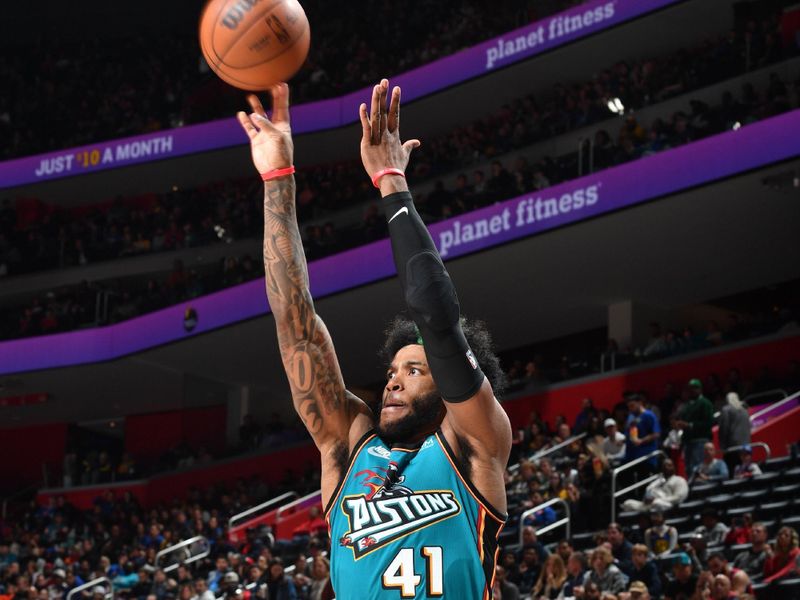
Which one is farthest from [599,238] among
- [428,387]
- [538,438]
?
[428,387]

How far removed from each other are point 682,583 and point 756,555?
3.17 ft

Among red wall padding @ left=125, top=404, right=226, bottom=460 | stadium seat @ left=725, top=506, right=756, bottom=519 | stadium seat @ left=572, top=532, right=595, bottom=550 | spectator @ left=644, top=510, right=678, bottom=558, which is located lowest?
spectator @ left=644, top=510, right=678, bottom=558

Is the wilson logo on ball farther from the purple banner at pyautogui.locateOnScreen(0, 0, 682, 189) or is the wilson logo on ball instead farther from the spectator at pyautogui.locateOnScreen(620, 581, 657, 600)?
the purple banner at pyautogui.locateOnScreen(0, 0, 682, 189)

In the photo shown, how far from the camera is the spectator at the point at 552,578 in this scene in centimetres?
1125

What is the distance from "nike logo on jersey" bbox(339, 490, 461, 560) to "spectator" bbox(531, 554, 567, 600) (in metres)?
8.34

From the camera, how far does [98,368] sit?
26.6 m

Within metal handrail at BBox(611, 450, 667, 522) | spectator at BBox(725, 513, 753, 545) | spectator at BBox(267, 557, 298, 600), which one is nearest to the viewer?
spectator at BBox(725, 513, 753, 545)

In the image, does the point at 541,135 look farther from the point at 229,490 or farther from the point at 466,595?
the point at 466,595

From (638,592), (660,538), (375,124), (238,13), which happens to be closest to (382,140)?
(375,124)

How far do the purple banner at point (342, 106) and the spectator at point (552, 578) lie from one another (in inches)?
534

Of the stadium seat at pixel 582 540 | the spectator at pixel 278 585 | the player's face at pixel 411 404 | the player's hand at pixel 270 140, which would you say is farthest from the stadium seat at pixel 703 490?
the player's face at pixel 411 404

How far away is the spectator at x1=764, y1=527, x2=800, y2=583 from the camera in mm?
10266

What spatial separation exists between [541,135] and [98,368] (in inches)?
429

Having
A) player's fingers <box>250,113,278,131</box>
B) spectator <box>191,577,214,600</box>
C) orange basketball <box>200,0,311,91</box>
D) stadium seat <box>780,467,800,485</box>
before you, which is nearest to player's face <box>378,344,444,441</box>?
player's fingers <box>250,113,278,131</box>
